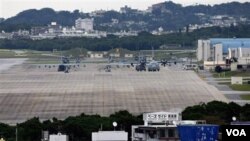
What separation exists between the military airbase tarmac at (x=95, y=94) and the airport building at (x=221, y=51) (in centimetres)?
2060

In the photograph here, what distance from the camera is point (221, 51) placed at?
382 feet

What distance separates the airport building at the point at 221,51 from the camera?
111750mm

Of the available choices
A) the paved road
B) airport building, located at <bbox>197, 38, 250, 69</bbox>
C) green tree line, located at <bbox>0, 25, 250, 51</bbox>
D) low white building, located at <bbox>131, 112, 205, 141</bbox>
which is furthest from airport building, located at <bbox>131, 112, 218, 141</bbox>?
green tree line, located at <bbox>0, 25, 250, 51</bbox>

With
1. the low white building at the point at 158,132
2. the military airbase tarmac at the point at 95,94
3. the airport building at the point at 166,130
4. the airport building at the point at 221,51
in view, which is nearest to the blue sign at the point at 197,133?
the airport building at the point at 166,130

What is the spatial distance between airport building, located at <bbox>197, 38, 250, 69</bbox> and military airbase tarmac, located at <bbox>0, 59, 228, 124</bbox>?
2060cm

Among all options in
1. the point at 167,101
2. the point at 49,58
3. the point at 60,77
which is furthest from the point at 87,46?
the point at 167,101

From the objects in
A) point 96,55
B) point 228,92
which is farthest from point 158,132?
point 96,55

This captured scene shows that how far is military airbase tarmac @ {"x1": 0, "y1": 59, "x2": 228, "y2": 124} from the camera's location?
52.1 m

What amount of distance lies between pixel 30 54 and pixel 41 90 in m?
77.6

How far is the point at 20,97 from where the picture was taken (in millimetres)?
61469

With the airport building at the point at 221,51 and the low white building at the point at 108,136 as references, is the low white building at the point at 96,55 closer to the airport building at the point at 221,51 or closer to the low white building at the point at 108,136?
the airport building at the point at 221,51

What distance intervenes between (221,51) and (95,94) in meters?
53.8

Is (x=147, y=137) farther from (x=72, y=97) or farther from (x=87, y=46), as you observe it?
(x=87, y=46)

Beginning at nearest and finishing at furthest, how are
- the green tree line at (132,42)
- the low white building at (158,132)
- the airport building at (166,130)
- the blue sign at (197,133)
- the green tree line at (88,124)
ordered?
the blue sign at (197,133), the airport building at (166,130), the low white building at (158,132), the green tree line at (88,124), the green tree line at (132,42)
